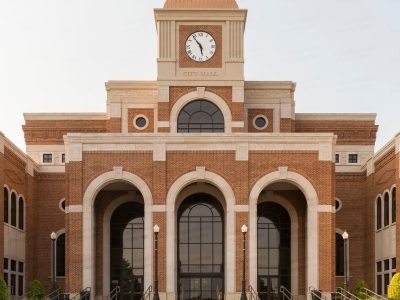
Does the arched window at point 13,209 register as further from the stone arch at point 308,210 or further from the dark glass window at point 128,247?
the stone arch at point 308,210

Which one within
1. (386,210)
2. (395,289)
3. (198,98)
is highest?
(198,98)

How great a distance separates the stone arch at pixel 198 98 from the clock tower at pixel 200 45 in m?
0.69

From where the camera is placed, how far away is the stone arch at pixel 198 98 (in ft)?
154

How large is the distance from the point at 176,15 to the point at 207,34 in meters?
2.20

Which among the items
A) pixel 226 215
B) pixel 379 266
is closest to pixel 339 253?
pixel 379 266

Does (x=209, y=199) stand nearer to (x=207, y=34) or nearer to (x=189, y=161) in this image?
(x=189, y=161)

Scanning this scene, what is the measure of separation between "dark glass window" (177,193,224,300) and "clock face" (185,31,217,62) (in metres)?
8.76

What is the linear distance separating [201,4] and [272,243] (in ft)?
50.4

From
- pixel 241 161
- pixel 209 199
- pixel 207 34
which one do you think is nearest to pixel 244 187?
pixel 241 161

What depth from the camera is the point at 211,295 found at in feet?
143

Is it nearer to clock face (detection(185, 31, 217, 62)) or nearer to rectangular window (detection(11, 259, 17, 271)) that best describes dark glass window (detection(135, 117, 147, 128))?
clock face (detection(185, 31, 217, 62))

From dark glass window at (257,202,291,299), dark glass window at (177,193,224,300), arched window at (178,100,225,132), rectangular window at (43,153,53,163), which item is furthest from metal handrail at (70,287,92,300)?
rectangular window at (43,153,53,163)

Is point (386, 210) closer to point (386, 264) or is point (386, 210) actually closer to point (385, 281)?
point (386, 264)

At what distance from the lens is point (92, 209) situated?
41344mm
